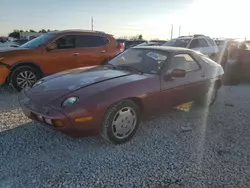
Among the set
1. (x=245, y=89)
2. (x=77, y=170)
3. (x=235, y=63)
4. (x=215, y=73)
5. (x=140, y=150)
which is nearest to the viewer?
(x=77, y=170)

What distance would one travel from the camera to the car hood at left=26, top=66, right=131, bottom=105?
3436 millimetres

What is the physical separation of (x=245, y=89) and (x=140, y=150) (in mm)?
5458

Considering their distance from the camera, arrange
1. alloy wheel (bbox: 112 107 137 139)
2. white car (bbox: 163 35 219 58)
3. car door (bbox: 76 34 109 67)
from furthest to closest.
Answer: white car (bbox: 163 35 219 58), car door (bbox: 76 34 109 67), alloy wheel (bbox: 112 107 137 139)

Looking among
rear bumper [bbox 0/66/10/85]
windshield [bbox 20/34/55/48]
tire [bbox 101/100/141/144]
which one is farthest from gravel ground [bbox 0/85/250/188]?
windshield [bbox 20/34/55/48]

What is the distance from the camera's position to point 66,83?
3.71m

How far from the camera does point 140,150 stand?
346cm

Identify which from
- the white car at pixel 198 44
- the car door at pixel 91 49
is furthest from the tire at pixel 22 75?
the white car at pixel 198 44

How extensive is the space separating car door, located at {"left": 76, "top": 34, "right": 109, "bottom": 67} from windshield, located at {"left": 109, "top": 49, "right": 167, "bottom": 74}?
8.09ft

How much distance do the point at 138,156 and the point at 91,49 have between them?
4.74 m

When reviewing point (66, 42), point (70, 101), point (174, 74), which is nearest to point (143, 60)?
point (174, 74)

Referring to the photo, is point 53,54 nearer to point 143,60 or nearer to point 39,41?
point 39,41

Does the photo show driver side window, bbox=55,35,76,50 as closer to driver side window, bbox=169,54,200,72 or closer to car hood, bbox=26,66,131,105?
car hood, bbox=26,66,131,105

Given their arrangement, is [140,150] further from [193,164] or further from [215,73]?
[215,73]

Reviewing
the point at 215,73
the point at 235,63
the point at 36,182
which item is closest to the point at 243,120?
the point at 215,73
